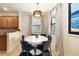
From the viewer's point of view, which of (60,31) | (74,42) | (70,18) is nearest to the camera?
(74,42)

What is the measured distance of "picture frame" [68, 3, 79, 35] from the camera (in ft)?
9.45

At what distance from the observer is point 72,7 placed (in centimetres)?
310

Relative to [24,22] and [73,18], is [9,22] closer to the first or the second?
[24,22]

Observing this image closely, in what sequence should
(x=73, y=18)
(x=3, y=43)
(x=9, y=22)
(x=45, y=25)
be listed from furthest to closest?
(x=9, y=22), (x=45, y=25), (x=3, y=43), (x=73, y=18)

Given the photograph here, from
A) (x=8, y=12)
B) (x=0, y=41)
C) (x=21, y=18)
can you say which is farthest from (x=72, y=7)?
(x=8, y=12)

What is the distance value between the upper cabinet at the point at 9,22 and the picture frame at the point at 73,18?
554 cm

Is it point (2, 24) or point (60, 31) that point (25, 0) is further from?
point (2, 24)

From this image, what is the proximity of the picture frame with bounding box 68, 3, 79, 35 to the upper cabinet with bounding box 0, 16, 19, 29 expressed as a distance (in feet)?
18.2

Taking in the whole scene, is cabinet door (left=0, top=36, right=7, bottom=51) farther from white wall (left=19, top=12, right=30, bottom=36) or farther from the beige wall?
the beige wall

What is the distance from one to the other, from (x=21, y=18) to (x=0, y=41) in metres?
3.35

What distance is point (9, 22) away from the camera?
8.43 meters

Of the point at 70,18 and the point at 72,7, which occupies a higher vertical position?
the point at 72,7

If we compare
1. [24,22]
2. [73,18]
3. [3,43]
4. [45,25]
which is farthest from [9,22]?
[73,18]

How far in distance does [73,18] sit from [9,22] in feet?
19.9
